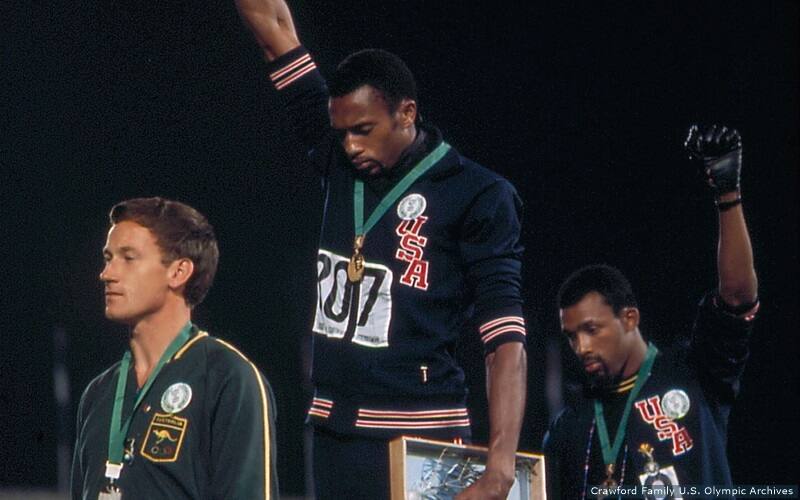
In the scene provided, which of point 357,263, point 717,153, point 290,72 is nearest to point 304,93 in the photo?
point 290,72

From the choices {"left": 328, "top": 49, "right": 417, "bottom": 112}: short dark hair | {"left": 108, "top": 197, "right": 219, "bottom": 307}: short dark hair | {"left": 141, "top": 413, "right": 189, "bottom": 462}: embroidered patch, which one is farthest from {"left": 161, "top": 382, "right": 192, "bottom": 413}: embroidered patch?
{"left": 328, "top": 49, "right": 417, "bottom": 112}: short dark hair

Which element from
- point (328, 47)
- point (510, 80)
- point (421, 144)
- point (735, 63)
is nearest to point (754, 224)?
point (735, 63)

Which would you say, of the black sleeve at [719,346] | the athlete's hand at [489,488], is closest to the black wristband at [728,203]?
the black sleeve at [719,346]

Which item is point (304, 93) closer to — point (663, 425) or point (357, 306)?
point (357, 306)

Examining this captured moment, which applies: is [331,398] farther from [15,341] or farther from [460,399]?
[15,341]

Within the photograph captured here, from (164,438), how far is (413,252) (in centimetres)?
69

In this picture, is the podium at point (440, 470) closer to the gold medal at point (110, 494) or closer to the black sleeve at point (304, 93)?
the gold medal at point (110, 494)

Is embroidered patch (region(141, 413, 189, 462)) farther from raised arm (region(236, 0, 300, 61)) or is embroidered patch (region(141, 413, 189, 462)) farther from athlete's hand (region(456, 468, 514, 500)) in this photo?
raised arm (region(236, 0, 300, 61))

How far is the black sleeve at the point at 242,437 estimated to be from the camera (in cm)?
277

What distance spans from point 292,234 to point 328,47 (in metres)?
1.06

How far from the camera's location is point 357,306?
2.92 m

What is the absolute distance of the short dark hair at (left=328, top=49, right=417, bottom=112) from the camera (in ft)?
9.83

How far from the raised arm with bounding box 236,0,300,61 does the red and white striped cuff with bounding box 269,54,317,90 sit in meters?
0.05

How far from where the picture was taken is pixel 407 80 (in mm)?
3064
